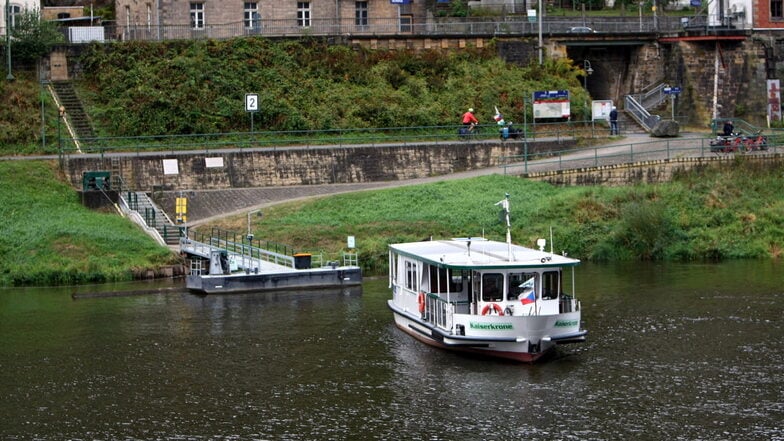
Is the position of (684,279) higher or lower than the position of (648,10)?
lower

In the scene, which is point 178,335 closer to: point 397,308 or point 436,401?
point 397,308

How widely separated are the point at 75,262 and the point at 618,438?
93.6 ft

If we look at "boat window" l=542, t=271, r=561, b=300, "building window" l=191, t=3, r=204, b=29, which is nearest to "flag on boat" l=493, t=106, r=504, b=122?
"building window" l=191, t=3, r=204, b=29

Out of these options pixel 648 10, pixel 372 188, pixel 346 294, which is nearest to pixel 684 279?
pixel 346 294

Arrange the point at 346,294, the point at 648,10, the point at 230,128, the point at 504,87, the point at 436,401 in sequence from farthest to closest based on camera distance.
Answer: the point at 648,10
the point at 504,87
the point at 230,128
the point at 346,294
the point at 436,401

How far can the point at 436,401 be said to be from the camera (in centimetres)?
3341

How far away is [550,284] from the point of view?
126ft

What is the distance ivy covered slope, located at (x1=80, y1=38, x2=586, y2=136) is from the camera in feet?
223

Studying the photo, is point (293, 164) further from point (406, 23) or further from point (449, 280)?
point (449, 280)

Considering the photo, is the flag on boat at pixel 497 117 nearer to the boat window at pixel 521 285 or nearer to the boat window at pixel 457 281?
the boat window at pixel 457 281

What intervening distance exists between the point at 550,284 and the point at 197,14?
42.4 m

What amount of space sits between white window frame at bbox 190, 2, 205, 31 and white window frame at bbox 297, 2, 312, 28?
5328mm

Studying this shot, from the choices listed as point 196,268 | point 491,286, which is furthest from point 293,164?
point 491,286

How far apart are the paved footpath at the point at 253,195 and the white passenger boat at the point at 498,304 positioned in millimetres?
20596
